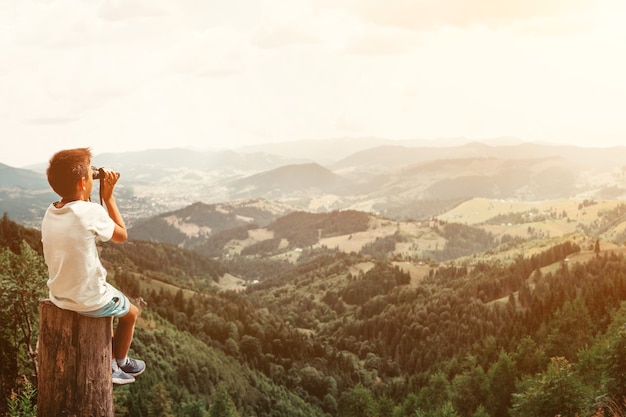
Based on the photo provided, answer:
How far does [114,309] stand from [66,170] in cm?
314

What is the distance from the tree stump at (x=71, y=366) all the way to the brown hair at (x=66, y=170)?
8.01 ft

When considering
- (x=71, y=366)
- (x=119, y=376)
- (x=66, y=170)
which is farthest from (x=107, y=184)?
(x=119, y=376)

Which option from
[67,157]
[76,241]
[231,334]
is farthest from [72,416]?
[231,334]

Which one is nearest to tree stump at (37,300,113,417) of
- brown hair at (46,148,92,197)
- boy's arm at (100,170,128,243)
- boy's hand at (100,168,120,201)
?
boy's arm at (100,170,128,243)

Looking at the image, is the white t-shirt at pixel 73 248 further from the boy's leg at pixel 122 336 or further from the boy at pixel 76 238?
the boy's leg at pixel 122 336

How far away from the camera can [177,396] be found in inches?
4574

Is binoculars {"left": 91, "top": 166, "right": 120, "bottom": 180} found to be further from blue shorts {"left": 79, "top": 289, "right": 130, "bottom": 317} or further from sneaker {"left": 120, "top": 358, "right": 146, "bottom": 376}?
sneaker {"left": 120, "top": 358, "right": 146, "bottom": 376}

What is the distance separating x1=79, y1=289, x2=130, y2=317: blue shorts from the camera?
10.0 m

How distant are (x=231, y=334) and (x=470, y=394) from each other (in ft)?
371

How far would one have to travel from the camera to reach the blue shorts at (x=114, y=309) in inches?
394

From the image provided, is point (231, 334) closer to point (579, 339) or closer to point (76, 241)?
point (579, 339)

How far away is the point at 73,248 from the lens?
33.3 ft

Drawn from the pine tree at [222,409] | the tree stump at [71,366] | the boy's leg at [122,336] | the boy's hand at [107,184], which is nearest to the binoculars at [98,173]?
the boy's hand at [107,184]

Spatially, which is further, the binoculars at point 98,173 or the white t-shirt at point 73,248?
the binoculars at point 98,173
